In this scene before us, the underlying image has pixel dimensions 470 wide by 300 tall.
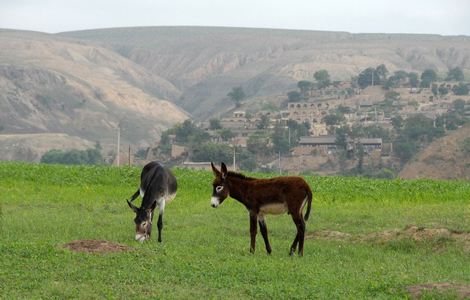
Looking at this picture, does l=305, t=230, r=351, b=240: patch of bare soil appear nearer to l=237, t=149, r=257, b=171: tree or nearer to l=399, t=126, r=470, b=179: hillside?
l=399, t=126, r=470, b=179: hillside

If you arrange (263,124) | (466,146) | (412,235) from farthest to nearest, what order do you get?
(263,124) → (466,146) → (412,235)

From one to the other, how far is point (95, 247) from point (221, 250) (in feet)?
10.6

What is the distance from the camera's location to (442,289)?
49.9 ft

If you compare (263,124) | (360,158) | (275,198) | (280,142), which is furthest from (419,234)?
(263,124)

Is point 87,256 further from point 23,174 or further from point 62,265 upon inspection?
point 23,174

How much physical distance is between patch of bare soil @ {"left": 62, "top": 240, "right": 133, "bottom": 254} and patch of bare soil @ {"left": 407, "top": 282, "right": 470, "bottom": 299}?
653cm

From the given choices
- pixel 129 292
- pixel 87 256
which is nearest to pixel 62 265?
pixel 87 256

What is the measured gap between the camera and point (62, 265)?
56.1 ft

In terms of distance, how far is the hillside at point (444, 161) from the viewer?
92562 millimetres

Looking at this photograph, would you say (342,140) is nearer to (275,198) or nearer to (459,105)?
(459,105)

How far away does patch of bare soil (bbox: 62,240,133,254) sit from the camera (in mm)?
18688

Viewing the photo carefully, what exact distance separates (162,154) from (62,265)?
116396 mm

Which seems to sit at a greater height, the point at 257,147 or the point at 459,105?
the point at 459,105

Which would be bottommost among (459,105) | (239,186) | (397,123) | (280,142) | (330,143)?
(330,143)
